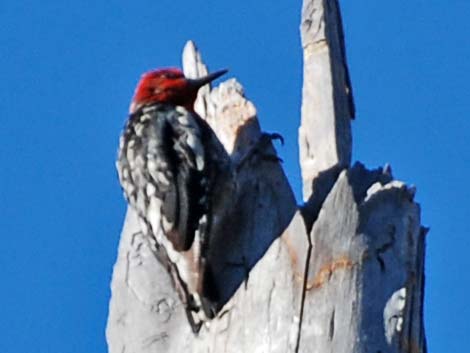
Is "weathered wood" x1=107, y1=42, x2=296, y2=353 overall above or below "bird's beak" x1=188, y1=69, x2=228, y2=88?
below

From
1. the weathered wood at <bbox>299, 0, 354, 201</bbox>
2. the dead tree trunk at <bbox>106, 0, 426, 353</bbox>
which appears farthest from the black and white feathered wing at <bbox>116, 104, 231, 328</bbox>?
the weathered wood at <bbox>299, 0, 354, 201</bbox>

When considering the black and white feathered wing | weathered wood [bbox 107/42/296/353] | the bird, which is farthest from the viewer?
the black and white feathered wing

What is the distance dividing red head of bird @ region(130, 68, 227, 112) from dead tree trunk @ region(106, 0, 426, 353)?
39cm

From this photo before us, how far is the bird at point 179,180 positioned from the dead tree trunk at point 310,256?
9 centimetres

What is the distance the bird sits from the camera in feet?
17.9

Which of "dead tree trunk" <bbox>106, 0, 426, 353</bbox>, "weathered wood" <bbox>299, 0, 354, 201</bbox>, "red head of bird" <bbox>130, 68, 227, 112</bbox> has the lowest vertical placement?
"dead tree trunk" <bbox>106, 0, 426, 353</bbox>

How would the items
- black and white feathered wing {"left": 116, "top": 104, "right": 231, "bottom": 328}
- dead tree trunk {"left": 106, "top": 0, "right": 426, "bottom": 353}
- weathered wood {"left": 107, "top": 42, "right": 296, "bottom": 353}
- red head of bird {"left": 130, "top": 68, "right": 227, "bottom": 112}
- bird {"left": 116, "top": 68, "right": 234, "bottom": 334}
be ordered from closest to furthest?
dead tree trunk {"left": 106, "top": 0, "right": 426, "bottom": 353} → weathered wood {"left": 107, "top": 42, "right": 296, "bottom": 353} → bird {"left": 116, "top": 68, "right": 234, "bottom": 334} → black and white feathered wing {"left": 116, "top": 104, "right": 231, "bottom": 328} → red head of bird {"left": 130, "top": 68, "right": 227, "bottom": 112}

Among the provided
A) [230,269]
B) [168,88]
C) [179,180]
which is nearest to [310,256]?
[230,269]

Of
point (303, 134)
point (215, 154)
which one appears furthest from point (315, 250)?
point (215, 154)

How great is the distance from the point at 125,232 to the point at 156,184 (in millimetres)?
333

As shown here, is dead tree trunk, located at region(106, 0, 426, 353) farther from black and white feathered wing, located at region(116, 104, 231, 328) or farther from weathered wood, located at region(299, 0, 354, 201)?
black and white feathered wing, located at region(116, 104, 231, 328)

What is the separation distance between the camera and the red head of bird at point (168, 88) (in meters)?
6.52

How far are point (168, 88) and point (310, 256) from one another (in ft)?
7.27

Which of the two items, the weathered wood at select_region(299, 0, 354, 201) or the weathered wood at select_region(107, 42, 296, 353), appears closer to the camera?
the weathered wood at select_region(107, 42, 296, 353)
